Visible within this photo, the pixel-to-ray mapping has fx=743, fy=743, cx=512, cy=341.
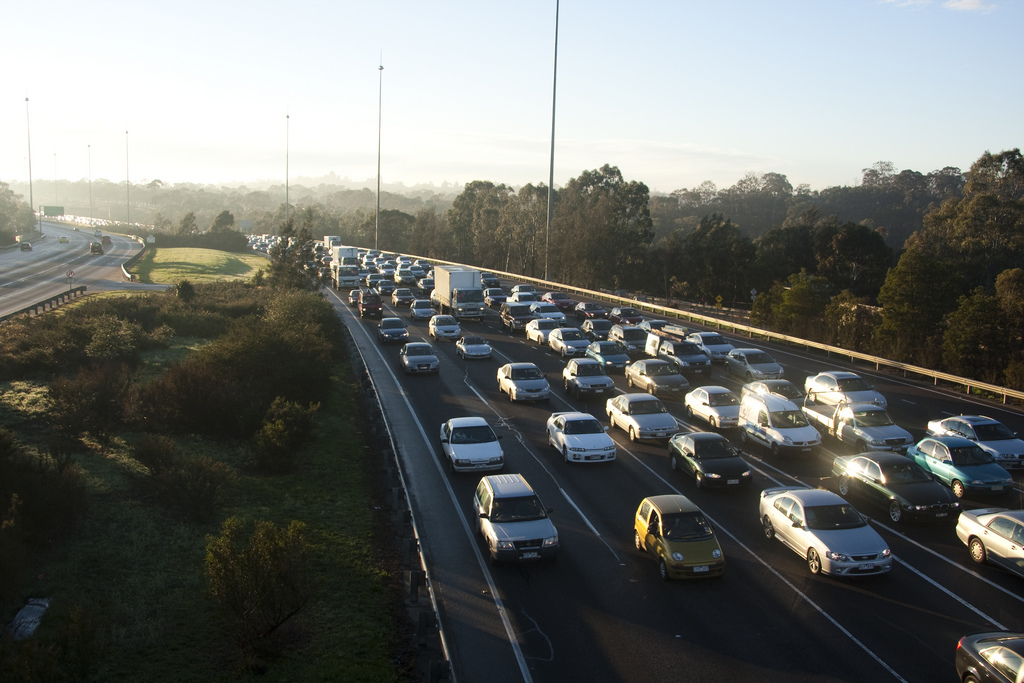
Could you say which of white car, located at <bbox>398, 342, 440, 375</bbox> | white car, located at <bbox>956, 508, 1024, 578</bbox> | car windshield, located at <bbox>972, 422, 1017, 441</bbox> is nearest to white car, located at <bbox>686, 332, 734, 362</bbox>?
white car, located at <bbox>398, 342, 440, 375</bbox>

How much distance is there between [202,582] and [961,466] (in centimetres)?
1835

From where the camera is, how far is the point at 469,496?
19422 millimetres

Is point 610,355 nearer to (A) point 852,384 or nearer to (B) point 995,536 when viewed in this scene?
(A) point 852,384

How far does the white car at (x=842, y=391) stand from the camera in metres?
26.2

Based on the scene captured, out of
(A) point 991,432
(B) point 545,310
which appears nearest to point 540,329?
(B) point 545,310

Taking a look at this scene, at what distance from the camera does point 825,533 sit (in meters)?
15.0

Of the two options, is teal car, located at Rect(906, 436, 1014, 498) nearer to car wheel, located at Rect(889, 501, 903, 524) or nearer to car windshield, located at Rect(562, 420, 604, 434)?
car wheel, located at Rect(889, 501, 903, 524)

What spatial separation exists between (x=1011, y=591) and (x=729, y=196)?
558ft

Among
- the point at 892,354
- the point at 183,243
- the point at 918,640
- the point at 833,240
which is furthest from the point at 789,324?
the point at 183,243

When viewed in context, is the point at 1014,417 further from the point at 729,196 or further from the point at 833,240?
the point at 729,196

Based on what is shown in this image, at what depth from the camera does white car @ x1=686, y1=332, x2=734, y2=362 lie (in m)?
35.8

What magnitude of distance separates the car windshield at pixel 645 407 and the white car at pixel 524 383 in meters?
4.81

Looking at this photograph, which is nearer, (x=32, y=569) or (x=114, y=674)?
(x=114, y=674)

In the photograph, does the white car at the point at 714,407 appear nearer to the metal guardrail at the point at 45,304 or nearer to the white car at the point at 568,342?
the white car at the point at 568,342
